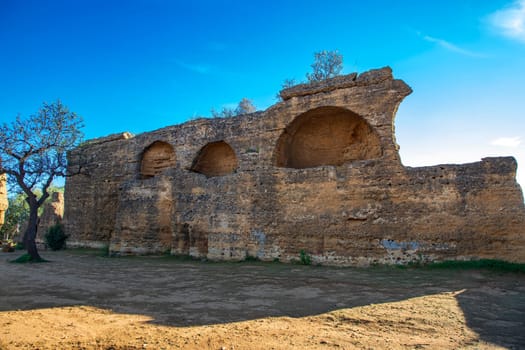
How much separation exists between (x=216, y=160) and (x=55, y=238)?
9213 mm

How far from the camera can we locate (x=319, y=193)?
9.75 meters

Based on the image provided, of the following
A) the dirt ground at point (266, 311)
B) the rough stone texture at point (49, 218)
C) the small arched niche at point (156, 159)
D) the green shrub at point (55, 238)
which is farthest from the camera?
the rough stone texture at point (49, 218)

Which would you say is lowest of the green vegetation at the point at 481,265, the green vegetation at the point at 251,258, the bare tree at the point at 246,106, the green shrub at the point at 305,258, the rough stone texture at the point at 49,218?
the green vegetation at the point at 251,258

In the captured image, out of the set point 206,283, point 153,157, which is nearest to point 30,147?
point 153,157

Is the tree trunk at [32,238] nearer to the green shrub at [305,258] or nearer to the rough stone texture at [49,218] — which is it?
the rough stone texture at [49,218]

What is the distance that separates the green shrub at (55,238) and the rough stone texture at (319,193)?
4.66 m

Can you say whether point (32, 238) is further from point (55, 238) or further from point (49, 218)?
point (49, 218)

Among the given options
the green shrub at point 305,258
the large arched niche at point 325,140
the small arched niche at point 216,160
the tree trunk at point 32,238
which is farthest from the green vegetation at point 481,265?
the tree trunk at point 32,238

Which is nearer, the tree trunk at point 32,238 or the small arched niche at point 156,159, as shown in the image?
the tree trunk at point 32,238

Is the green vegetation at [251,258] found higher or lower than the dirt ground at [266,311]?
lower

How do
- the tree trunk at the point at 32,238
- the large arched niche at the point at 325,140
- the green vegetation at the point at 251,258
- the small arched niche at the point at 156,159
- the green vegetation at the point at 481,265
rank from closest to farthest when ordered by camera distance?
the green vegetation at the point at 481,265 → the green vegetation at the point at 251,258 → the tree trunk at the point at 32,238 → the large arched niche at the point at 325,140 → the small arched niche at the point at 156,159

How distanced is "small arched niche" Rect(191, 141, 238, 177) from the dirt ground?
6.28m

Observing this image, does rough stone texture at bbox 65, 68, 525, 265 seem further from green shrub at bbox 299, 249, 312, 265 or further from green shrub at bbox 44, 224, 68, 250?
green shrub at bbox 44, 224, 68, 250

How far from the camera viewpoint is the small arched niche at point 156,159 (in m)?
14.4
